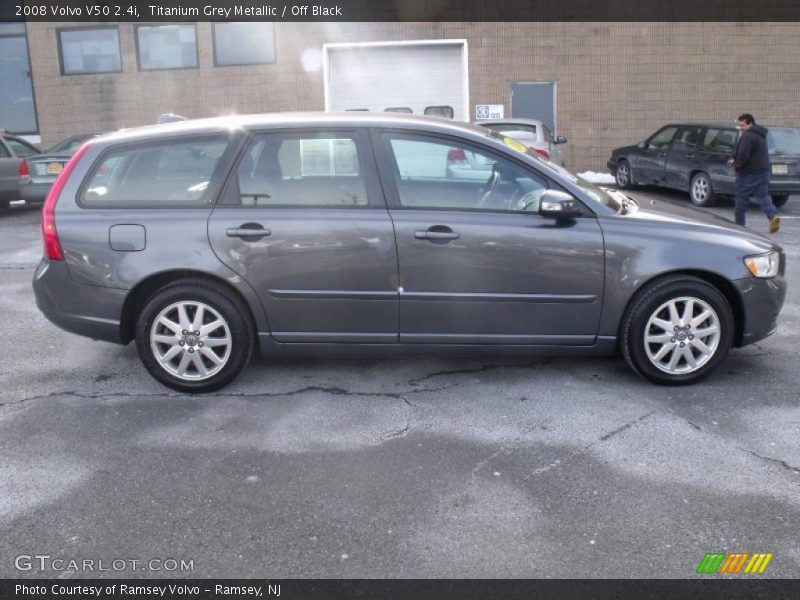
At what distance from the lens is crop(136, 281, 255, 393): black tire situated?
4656 mm

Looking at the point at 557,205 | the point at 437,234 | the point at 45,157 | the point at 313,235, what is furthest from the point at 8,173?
the point at 557,205

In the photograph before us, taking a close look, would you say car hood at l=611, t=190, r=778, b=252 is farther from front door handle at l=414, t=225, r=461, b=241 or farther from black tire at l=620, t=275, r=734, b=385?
front door handle at l=414, t=225, r=461, b=241

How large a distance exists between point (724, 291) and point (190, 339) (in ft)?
10.7

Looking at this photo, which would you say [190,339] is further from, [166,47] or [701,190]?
[166,47]

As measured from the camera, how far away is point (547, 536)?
10.4 ft

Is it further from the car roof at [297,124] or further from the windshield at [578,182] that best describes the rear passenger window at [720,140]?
the car roof at [297,124]

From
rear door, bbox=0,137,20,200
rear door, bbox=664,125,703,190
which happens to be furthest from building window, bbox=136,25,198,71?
rear door, bbox=664,125,703,190

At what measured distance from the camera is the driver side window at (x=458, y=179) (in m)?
4.69

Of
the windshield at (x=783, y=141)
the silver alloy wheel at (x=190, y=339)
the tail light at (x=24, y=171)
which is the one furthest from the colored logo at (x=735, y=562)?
the tail light at (x=24, y=171)

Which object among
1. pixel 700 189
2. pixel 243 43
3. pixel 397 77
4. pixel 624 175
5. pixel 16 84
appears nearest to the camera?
pixel 700 189

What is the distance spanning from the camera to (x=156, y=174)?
187 inches

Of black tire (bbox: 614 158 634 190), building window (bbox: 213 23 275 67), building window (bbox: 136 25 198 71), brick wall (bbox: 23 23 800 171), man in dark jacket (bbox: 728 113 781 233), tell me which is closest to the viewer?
man in dark jacket (bbox: 728 113 781 233)

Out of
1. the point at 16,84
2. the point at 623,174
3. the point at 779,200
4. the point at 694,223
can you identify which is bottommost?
the point at 779,200

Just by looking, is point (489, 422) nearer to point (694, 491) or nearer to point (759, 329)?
point (694, 491)
